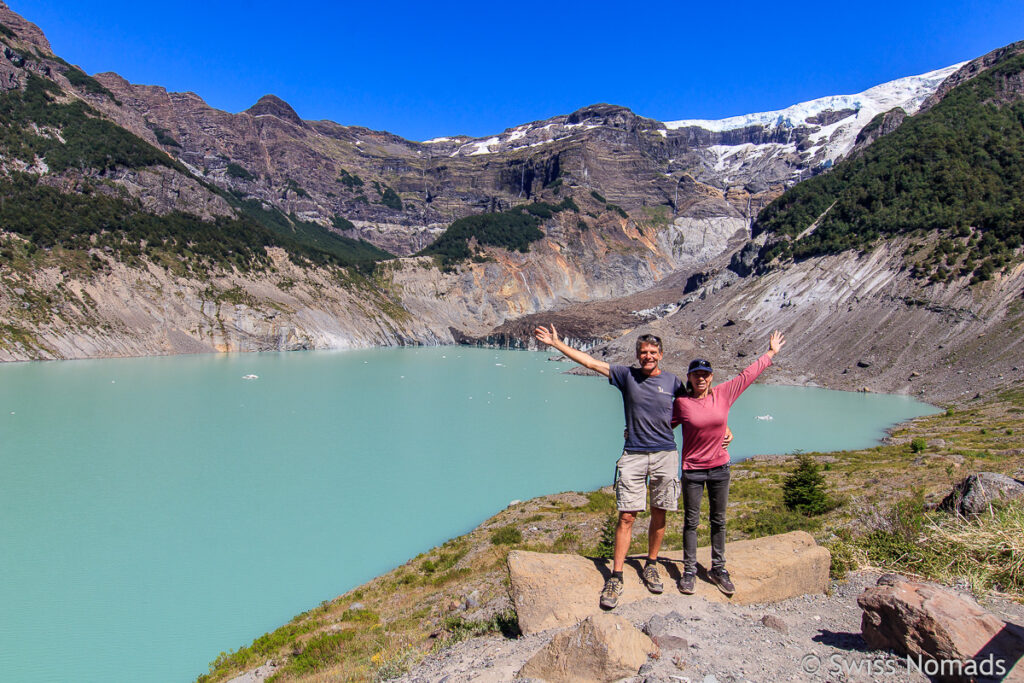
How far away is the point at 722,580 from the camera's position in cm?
671

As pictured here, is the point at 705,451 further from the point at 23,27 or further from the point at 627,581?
the point at 23,27

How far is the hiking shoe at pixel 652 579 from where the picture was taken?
21.7ft

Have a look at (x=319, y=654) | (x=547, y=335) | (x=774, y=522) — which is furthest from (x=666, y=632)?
(x=774, y=522)

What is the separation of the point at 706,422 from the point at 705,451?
36cm

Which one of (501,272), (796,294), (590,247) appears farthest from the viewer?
(590,247)

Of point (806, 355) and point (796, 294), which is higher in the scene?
point (796, 294)

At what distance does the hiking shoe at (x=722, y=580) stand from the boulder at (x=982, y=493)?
392 cm

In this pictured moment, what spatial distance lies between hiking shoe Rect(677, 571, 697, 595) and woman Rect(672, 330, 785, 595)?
0.01 metres

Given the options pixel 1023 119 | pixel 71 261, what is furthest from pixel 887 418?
pixel 71 261

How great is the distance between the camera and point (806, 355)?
65500 mm

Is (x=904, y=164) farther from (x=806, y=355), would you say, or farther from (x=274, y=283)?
(x=274, y=283)

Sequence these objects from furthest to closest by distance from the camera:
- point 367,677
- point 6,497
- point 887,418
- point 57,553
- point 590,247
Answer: point 590,247, point 887,418, point 6,497, point 57,553, point 367,677

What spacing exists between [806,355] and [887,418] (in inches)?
905

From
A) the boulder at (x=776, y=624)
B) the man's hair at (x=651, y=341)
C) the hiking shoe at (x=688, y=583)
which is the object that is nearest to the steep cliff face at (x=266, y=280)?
the man's hair at (x=651, y=341)
